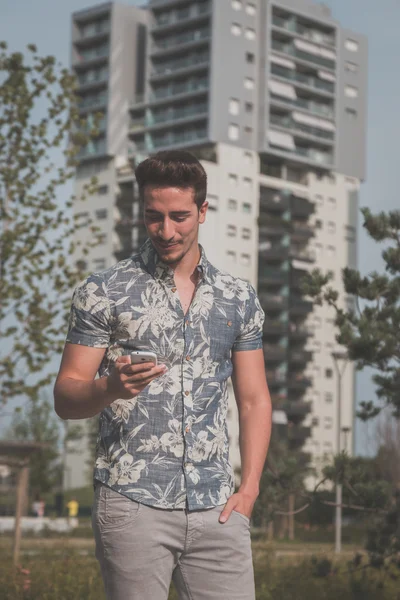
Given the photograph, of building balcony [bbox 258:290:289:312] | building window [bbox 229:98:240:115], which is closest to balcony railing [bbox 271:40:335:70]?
building window [bbox 229:98:240:115]

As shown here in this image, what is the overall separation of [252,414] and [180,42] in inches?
3963

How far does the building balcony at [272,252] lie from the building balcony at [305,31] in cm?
1999

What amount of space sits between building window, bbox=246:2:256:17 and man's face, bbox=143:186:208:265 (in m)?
100

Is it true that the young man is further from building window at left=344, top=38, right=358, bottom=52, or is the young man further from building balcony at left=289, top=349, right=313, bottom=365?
building window at left=344, top=38, right=358, bottom=52

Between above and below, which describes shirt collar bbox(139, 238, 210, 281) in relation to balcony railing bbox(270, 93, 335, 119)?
below

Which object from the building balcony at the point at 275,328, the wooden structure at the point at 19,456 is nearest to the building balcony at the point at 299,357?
the building balcony at the point at 275,328

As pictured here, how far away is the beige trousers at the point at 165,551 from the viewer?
3.61 m

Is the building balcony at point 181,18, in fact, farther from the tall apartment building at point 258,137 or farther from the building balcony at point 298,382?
the building balcony at point 298,382

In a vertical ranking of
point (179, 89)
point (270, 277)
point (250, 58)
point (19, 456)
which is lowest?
point (19, 456)

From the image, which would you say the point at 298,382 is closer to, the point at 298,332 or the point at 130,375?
the point at 298,332

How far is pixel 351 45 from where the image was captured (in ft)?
362

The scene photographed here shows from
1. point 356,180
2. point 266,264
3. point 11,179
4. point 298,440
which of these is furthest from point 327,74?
point 11,179

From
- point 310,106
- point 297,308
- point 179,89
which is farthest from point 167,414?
point 310,106

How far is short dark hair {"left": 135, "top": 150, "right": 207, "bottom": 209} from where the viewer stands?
3.79 m
